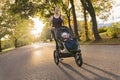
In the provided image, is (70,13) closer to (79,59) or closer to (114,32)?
(114,32)

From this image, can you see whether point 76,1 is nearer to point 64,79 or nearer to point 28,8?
point 28,8

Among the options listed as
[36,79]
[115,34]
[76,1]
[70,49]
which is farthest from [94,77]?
[76,1]

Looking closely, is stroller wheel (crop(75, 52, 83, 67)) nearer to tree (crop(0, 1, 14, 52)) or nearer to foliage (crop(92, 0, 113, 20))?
foliage (crop(92, 0, 113, 20))

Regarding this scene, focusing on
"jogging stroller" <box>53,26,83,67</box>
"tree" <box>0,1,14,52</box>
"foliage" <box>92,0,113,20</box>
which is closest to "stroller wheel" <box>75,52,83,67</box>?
"jogging stroller" <box>53,26,83,67</box>

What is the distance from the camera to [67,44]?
1266cm

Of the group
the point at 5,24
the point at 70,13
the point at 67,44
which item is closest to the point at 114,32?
the point at 67,44

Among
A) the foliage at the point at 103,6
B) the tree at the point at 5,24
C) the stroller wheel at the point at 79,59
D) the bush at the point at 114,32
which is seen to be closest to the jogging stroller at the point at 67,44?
the stroller wheel at the point at 79,59

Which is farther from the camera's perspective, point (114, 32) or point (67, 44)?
point (114, 32)

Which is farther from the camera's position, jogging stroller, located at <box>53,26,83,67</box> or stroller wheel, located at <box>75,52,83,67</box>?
jogging stroller, located at <box>53,26,83,67</box>

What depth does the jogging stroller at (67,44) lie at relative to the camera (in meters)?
12.5

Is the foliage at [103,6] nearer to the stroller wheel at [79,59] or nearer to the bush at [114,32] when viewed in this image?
the bush at [114,32]

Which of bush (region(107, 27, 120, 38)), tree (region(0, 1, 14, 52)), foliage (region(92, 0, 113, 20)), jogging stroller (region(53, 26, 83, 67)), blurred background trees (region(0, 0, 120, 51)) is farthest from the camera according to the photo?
tree (region(0, 1, 14, 52))

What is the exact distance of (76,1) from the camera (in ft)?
167

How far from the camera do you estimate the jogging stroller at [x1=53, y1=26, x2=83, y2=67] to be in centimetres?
1248
